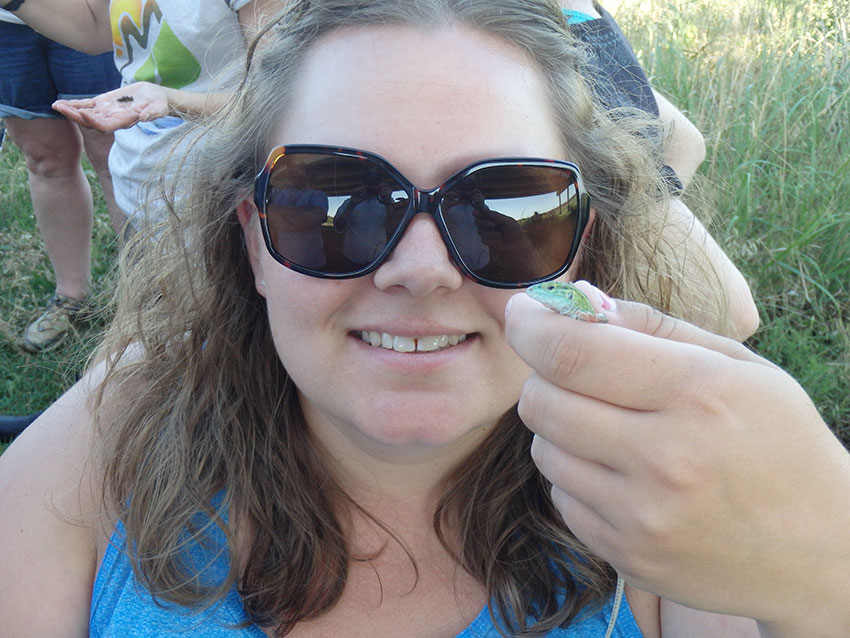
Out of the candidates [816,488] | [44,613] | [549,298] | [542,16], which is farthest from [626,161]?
[44,613]

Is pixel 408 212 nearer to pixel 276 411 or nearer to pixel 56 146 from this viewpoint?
pixel 276 411

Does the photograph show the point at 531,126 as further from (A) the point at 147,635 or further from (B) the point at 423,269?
(A) the point at 147,635

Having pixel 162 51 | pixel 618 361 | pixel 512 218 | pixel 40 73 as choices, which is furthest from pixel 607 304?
pixel 40 73

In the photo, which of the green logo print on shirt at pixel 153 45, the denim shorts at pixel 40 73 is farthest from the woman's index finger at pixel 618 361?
the denim shorts at pixel 40 73

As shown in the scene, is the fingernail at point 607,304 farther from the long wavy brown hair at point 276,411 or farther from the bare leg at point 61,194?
the bare leg at point 61,194

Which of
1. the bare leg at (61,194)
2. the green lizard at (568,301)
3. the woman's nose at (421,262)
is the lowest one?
the bare leg at (61,194)

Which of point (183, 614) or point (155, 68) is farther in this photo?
point (155, 68)
